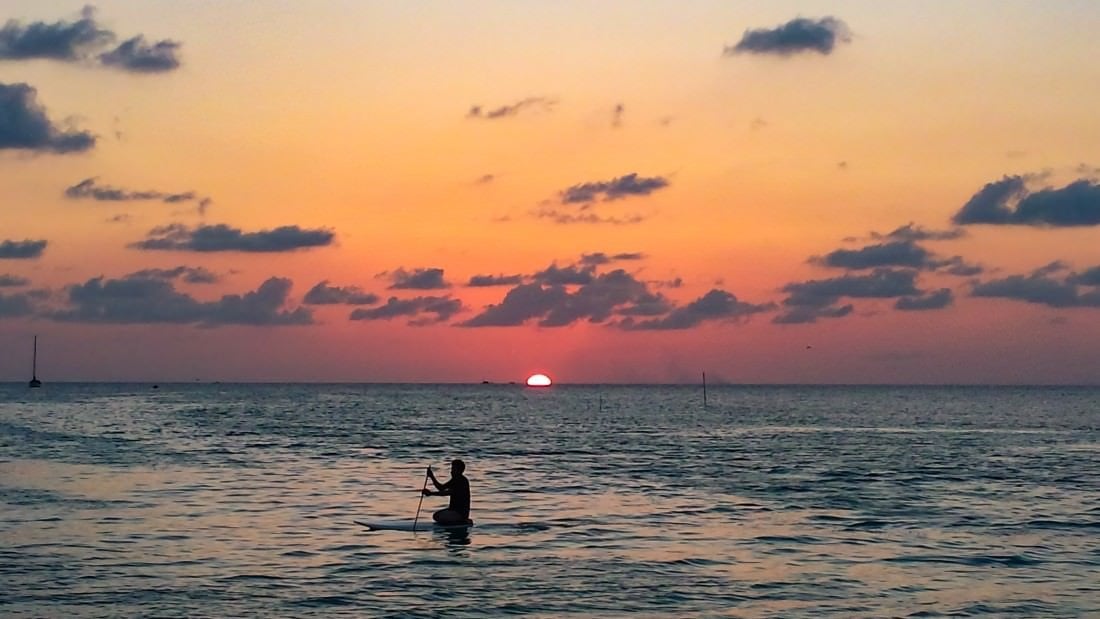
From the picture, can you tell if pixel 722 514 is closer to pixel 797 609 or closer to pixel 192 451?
pixel 797 609

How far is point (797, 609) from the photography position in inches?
1089

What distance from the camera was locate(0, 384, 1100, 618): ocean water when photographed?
28.4 m

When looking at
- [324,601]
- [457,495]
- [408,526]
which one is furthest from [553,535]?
Result: [324,601]

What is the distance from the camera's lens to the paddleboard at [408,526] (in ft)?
130

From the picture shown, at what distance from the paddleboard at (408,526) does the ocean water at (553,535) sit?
72 cm

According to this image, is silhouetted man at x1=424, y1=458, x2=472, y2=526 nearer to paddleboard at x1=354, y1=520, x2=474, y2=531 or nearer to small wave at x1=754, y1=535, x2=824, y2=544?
paddleboard at x1=354, y1=520, x2=474, y2=531

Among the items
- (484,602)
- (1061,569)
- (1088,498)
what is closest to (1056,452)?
(1088,498)

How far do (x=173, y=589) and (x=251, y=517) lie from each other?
13.4 meters

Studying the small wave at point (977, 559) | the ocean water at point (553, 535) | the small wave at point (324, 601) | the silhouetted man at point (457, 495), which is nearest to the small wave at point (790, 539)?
the ocean water at point (553, 535)

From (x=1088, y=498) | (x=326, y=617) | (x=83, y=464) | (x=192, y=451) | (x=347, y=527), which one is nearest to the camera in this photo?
(x=326, y=617)

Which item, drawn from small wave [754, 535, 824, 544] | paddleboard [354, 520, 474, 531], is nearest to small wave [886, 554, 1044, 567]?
small wave [754, 535, 824, 544]

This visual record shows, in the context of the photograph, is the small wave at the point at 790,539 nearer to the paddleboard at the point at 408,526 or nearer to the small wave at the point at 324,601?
the paddleboard at the point at 408,526

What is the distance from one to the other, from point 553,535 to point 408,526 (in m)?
5.00

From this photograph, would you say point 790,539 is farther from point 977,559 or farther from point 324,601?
point 324,601
